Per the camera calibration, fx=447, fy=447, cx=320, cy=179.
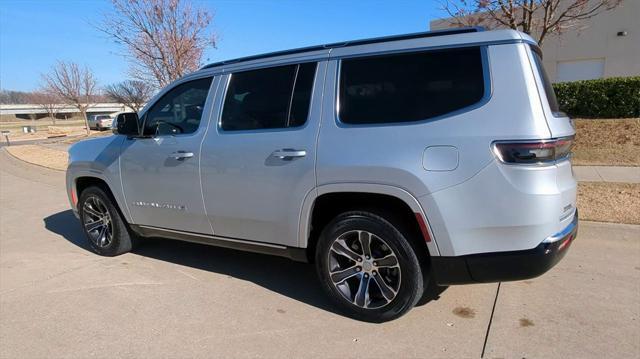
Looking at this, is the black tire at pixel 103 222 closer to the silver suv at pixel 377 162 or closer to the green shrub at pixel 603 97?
the silver suv at pixel 377 162

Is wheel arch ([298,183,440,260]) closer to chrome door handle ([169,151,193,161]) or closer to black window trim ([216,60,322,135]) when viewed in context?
black window trim ([216,60,322,135])

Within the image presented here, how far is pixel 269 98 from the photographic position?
369 centimetres

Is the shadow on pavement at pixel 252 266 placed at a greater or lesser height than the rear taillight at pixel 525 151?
lesser

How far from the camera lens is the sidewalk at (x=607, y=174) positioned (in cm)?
717

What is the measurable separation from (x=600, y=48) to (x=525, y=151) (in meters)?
18.7

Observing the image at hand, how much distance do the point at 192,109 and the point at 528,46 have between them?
2857mm

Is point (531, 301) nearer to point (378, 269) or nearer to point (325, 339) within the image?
point (378, 269)

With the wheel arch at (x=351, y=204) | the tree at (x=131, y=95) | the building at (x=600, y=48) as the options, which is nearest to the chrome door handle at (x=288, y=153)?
the wheel arch at (x=351, y=204)

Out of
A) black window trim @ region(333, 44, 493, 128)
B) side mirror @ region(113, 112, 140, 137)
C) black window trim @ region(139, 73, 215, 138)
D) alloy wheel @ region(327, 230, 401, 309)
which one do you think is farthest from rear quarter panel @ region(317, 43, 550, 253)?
side mirror @ region(113, 112, 140, 137)

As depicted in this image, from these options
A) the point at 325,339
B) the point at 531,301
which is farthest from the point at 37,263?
the point at 531,301

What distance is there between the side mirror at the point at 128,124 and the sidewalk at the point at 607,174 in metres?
6.60

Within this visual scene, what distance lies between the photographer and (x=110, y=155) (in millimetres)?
4703

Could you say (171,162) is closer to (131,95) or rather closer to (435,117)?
(435,117)

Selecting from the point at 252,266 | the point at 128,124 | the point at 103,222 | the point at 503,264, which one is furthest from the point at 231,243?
the point at 503,264
